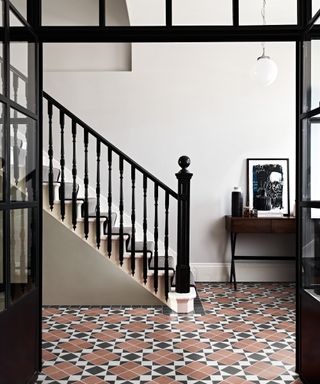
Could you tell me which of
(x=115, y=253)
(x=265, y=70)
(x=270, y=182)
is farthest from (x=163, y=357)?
(x=270, y=182)

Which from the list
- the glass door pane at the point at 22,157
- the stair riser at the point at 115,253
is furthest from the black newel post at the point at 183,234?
the glass door pane at the point at 22,157

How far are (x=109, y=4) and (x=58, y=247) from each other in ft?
9.71

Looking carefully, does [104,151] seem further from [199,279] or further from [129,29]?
[129,29]

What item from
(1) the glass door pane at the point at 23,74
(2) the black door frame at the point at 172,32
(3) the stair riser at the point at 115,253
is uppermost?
(2) the black door frame at the point at 172,32

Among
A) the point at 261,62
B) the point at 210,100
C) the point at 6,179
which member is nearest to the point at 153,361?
the point at 6,179

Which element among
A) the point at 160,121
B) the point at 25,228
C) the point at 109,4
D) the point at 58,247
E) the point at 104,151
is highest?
the point at 109,4

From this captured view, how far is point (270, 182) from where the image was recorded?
623cm

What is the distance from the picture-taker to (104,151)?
6367 mm

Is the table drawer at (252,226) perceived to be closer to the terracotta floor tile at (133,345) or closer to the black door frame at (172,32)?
the terracotta floor tile at (133,345)

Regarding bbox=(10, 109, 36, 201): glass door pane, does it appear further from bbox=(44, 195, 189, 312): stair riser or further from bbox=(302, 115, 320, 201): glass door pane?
bbox=(44, 195, 189, 312): stair riser

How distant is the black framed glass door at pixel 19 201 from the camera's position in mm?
2387

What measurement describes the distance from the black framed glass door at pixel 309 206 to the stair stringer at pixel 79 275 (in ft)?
7.09

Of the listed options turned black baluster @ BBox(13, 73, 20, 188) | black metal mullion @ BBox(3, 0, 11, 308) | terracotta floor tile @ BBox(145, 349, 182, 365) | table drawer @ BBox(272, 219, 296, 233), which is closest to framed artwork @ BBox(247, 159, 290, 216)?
table drawer @ BBox(272, 219, 296, 233)

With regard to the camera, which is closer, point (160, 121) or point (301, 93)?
point (301, 93)
